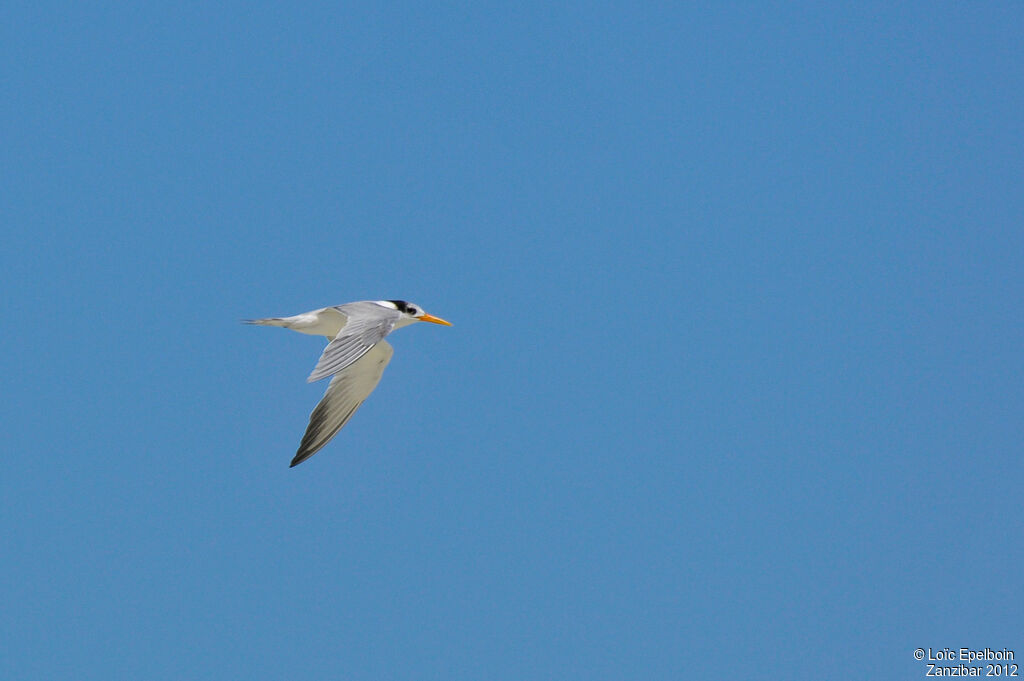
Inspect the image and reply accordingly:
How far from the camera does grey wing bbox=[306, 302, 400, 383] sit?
13.2 metres

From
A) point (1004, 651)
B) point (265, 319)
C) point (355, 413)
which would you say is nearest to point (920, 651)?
point (1004, 651)

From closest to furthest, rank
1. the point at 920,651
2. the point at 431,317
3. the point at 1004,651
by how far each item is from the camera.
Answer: the point at 920,651 → the point at 1004,651 → the point at 431,317

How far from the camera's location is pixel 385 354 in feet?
56.1

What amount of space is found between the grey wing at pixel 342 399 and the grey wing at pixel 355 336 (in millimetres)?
597

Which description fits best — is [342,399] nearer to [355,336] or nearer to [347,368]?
[347,368]

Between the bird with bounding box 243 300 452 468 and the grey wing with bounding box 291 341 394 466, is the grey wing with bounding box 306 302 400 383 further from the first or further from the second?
the grey wing with bounding box 291 341 394 466

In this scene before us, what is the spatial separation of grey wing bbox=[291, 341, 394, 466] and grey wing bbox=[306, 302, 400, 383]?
23.5 inches

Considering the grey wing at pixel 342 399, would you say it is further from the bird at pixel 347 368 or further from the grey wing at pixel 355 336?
the grey wing at pixel 355 336

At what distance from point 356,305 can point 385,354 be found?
1.02 meters

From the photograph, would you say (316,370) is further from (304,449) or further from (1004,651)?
(1004,651)

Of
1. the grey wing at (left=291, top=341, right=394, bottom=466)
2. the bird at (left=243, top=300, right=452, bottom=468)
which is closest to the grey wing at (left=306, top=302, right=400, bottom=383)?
the bird at (left=243, top=300, right=452, bottom=468)

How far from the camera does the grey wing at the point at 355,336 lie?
13.2 metres

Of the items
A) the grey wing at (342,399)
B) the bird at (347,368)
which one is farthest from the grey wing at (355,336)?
the grey wing at (342,399)

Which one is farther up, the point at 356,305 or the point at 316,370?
the point at 356,305
